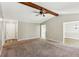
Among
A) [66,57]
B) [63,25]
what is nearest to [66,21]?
[63,25]

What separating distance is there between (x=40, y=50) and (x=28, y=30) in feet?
1.09

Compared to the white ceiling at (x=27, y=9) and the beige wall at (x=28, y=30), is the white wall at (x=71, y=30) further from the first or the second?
the beige wall at (x=28, y=30)

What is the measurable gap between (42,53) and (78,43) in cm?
52

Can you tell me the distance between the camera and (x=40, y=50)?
1937 mm

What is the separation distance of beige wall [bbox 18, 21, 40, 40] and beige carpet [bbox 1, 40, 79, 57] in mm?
105

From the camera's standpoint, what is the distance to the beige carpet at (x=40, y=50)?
1.92m

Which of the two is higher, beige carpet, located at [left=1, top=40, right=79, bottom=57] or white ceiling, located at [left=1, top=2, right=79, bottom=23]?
white ceiling, located at [left=1, top=2, right=79, bottom=23]

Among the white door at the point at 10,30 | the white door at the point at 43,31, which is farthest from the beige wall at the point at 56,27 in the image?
the white door at the point at 10,30

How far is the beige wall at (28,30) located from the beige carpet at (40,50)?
0.10 m

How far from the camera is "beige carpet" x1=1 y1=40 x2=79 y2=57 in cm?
192

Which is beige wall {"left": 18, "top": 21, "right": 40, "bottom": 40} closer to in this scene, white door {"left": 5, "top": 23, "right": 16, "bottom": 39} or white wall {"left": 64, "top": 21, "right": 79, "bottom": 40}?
white door {"left": 5, "top": 23, "right": 16, "bottom": 39}

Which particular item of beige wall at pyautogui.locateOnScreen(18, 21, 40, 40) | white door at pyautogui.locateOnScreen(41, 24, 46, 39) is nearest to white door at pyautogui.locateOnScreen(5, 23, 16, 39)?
beige wall at pyautogui.locateOnScreen(18, 21, 40, 40)

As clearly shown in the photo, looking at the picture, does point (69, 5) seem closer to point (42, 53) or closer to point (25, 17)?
point (25, 17)

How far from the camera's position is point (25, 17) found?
196 cm
